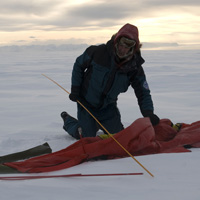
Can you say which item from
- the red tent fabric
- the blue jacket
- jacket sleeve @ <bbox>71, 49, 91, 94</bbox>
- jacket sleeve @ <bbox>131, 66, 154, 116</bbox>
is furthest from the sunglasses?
the red tent fabric

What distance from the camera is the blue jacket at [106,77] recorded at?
2980 millimetres

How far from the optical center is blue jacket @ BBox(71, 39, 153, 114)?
2980 millimetres

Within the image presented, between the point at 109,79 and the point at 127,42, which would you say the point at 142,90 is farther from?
the point at 127,42

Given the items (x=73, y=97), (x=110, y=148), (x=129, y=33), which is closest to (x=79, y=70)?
(x=73, y=97)

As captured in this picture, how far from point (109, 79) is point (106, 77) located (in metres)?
0.04

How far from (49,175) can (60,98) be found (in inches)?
200

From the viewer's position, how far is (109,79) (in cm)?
303

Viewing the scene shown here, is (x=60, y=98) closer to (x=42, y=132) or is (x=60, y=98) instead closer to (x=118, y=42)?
(x=42, y=132)

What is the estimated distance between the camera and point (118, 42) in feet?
9.13

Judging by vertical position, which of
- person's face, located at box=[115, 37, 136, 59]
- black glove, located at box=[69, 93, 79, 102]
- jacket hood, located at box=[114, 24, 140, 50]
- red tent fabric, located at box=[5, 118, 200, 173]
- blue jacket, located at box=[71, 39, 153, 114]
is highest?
jacket hood, located at box=[114, 24, 140, 50]

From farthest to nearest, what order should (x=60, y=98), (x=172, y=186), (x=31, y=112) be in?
1. (x=60, y=98)
2. (x=31, y=112)
3. (x=172, y=186)

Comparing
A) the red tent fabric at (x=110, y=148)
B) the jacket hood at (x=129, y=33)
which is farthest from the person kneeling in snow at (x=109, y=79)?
the red tent fabric at (x=110, y=148)

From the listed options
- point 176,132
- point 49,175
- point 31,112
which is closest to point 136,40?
point 176,132

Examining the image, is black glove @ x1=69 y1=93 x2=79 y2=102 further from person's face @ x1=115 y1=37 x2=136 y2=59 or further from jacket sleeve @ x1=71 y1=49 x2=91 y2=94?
person's face @ x1=115 y1=37 x2=136 y2=59
